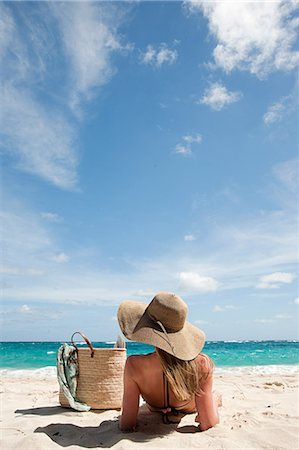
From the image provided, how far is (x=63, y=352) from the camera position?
3.90 meters

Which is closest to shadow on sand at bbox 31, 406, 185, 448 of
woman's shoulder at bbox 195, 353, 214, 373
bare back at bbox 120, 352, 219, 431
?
bare back at bbox 120, 352, 219, 431

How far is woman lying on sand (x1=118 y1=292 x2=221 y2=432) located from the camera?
2.52 m

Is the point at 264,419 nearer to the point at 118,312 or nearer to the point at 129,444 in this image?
the point at 129,444

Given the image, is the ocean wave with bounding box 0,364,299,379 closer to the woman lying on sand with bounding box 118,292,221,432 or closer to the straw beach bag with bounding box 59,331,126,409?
the straw beach bag with bounding box 59,331,126,409

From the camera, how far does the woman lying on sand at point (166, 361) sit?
252 cm

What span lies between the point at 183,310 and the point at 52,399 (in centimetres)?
314

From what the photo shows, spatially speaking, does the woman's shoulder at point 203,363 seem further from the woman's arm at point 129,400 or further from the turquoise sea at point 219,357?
the turquoise sea at point 219,357

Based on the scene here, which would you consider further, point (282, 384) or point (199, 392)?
point (282, 384)

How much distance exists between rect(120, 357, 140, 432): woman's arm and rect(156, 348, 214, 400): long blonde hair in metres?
0.28

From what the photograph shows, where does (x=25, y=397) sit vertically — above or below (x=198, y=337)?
below

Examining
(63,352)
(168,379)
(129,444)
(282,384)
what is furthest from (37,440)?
(282,384)

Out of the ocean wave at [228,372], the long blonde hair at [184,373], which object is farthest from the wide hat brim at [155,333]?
the ocean wave at [228,372]

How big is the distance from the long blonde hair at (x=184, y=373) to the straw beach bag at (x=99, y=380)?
4.52ft

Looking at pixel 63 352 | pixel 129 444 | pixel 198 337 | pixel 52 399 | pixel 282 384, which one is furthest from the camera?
pixel 282 384
